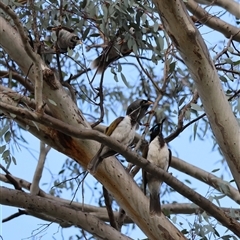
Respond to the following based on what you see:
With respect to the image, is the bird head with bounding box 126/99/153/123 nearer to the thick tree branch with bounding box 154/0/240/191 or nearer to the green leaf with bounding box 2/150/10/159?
the green leaf with bounding box 2/150/10/159

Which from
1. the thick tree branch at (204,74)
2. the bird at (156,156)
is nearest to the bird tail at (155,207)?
the bird at (156,156)

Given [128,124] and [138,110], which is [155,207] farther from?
[138,110]

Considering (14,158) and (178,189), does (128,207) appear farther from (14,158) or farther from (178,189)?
(14,158)

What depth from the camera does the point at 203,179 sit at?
11.4 feet

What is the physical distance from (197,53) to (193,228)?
0.99 meters

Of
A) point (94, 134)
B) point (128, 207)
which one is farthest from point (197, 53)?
point (128, 207)

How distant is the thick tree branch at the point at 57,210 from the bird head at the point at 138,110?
2.08 ft

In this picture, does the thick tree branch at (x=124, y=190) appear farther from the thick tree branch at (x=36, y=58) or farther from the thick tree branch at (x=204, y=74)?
the thick tree branch at (x=36, y=58)

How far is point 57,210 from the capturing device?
2.83 m

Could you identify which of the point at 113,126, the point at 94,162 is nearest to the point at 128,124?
the point at 113,126

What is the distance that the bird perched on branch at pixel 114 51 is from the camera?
118 inches

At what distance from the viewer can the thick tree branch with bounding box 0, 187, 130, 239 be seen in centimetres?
281

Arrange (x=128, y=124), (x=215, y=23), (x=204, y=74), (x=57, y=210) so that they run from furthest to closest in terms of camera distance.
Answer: (x=215, y=23) → (x=128, y=124) → (x=57, y=210) → (x=204, y=74)

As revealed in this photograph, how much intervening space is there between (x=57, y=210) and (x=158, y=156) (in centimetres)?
59
